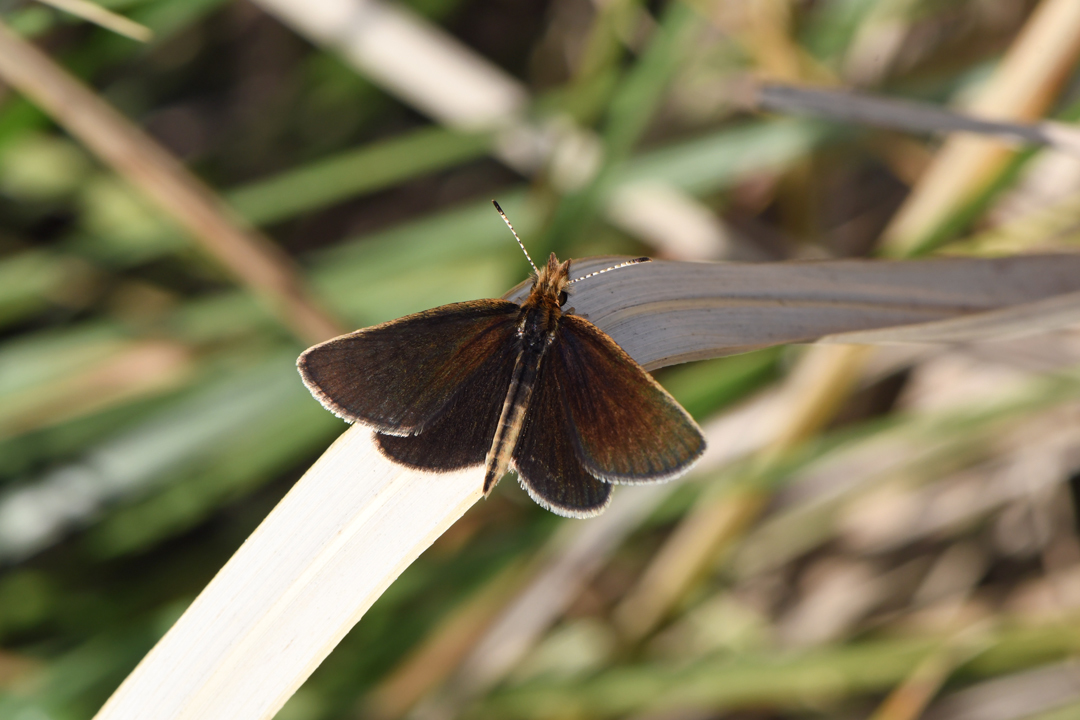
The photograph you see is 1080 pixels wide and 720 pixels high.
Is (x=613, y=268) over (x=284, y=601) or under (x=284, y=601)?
over

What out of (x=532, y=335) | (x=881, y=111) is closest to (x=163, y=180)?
(x=532, y=335)

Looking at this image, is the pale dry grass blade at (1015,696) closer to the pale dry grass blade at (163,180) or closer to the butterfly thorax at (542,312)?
the butterfly thorax at (542,312)

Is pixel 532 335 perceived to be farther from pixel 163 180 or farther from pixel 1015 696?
pixel 1015 696

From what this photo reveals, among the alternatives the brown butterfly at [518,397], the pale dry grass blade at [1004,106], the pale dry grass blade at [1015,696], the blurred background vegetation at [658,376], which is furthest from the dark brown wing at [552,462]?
the pale dry grass blade at [1015,696]

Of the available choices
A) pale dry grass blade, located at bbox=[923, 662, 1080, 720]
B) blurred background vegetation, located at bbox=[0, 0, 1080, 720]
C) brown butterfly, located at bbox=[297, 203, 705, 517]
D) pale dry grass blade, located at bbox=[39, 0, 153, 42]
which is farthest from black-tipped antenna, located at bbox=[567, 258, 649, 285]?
pale dry grass blade, located at bbox=[923, 662, 1080, 720]

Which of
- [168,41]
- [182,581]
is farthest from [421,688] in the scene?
[168,41]

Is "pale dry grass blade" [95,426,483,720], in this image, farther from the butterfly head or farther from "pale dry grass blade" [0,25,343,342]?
"pale dry grass blade" [0,25,343,342]

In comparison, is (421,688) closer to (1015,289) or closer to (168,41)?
(1015,289)
